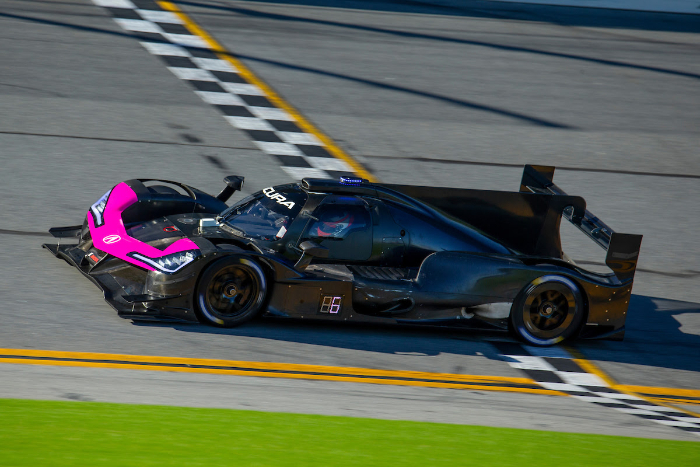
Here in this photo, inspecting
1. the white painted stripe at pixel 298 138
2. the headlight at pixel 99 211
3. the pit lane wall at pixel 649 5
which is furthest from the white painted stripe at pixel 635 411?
the pit lane wall at pixel 649 5

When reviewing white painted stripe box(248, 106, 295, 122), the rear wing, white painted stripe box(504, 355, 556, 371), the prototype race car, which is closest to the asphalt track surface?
white painted stripe box(504, 355, 556, 371)

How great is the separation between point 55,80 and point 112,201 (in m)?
6.95

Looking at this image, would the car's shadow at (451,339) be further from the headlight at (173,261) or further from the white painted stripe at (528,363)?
the headlight at (173,261)

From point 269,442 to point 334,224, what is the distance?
10.6 feet

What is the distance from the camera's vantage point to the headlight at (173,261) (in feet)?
25.1

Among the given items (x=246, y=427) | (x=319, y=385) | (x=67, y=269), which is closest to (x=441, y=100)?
(x=67, y=269)

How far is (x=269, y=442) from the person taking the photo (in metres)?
5.40

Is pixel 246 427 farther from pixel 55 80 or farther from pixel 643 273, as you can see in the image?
pixel 55 80

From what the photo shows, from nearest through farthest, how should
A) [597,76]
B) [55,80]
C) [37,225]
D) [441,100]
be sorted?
1. [37,225]
2. [55,80]
3. [441,100]
4. [597,76]

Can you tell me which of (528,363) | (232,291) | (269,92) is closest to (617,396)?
(528,363)

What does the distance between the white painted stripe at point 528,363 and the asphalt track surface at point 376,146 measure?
14 centimetres

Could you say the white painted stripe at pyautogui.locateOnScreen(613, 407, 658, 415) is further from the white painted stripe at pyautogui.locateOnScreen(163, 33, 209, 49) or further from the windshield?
the white painted stripe at pyautogui.locateOnScreen(163, 33, 209, 49)

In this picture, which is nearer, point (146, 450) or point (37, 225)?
point (146, 450)

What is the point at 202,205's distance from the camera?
30.5 feet
